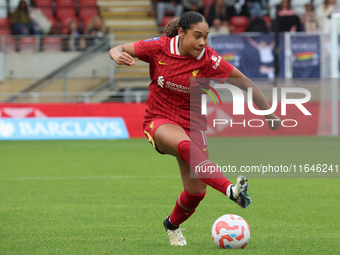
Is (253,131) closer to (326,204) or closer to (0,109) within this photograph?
(0,109)

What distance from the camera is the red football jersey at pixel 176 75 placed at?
4.59 m

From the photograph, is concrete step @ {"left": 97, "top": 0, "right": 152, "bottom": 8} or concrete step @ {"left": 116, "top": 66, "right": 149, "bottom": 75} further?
concrete step @ {"left": 97, "top": 0, "right": 152, "bottom": 8}

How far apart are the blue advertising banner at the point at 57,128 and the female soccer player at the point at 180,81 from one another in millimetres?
12365

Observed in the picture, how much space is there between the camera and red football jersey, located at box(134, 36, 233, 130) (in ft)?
15.1

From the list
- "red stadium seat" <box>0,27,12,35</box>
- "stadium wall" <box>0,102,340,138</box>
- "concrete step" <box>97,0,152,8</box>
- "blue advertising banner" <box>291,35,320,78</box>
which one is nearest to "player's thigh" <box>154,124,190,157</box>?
"stadium wall" <box>0,102,340,138</box>

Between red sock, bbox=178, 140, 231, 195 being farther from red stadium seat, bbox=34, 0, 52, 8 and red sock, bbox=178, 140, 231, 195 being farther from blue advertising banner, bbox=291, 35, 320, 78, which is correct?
red stadium seat, bbox=34, 0, 52, 8

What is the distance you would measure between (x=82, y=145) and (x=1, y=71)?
22.3ft

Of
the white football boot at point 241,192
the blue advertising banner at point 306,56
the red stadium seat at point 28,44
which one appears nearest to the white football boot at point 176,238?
the white football boot at point 241,192

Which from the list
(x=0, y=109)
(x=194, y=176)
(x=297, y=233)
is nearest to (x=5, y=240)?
(x=194, y=176)

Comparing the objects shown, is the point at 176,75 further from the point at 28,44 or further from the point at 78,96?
the point at 28,44

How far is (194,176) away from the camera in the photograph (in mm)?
4598

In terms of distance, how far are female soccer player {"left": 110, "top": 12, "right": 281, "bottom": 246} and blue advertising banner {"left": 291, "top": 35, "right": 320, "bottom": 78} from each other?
14432 millimetres

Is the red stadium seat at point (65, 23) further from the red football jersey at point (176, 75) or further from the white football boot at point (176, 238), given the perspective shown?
the white football boot at point (176, 238)

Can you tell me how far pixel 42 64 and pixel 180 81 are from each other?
56.8 ft
